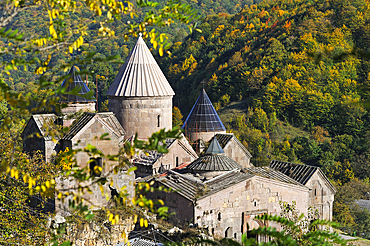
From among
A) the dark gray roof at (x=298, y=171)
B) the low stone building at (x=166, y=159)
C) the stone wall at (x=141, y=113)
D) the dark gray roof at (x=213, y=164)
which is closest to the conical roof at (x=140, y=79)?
the stone wall at (x=141, y=113)

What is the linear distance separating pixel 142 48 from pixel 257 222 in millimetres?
10155

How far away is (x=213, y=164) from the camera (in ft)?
62.4

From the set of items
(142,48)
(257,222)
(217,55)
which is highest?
(217,55)

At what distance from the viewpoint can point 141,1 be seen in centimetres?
627

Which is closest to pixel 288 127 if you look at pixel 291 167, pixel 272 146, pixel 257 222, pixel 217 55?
pixel 272 146

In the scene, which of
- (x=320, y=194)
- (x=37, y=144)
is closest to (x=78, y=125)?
(x=37, y=144)

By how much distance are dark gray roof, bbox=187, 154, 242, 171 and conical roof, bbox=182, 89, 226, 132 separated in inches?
194

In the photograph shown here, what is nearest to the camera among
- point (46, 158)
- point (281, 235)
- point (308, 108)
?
point (281, 235)

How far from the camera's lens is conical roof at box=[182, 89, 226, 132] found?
2434 centimetres

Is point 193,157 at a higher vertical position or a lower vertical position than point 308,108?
lower

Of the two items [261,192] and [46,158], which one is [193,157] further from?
[46,158]

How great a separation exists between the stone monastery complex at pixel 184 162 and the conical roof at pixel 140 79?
0.05 meters

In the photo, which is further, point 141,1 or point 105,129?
point 105,129

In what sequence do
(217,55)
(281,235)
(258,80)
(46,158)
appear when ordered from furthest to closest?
(217,55) → (258,80) → (46,158) → (281,235)
